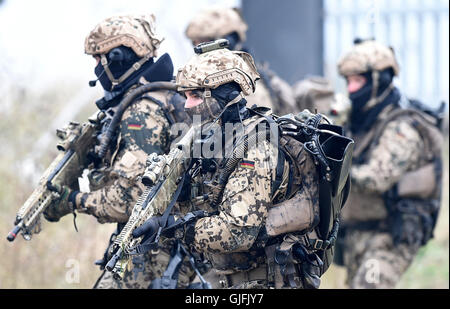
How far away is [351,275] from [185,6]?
7.73m

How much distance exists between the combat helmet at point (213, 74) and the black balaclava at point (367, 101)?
3.16m

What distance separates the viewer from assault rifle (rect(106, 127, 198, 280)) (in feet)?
16.4

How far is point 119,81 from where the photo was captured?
6164 mm

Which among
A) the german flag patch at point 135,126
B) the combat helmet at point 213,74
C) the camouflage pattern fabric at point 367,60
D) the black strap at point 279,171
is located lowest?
the camouflage pattern fabric at point 367,60

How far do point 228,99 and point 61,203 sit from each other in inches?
61.0

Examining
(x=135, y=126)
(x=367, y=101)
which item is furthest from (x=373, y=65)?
(x=135, y=126)

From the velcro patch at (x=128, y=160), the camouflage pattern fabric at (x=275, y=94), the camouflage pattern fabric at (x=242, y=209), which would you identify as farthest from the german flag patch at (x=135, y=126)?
the camouflage pattern fabric at (x=275, y=94)

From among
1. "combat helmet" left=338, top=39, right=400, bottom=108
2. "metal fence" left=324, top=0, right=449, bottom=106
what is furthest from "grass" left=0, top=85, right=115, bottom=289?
"metal fence" left=324, top=0, right=449, bottom=106

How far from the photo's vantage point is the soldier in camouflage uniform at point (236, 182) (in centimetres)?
504

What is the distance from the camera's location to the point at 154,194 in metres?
5.20

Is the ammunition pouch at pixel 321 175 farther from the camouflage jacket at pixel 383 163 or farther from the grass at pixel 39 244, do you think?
the grass at pixel 39 244

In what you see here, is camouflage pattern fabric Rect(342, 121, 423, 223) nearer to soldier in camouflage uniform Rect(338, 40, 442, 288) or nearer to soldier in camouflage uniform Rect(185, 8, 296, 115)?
soldier in camouflage uniform Rect(338, 40, 442, 288)
